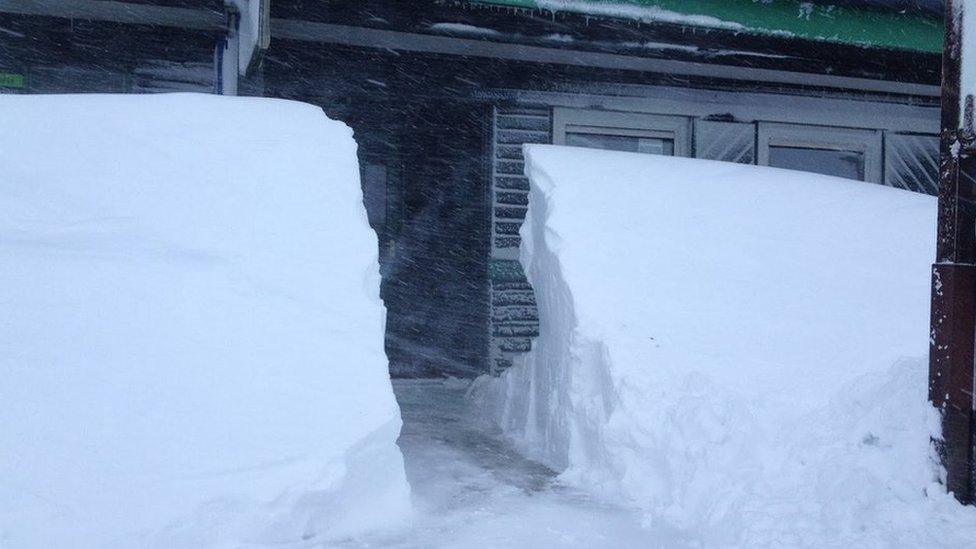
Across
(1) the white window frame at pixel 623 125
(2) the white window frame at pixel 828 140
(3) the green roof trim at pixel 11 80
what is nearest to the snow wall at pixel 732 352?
(1) the white window frame at pixel 623 125

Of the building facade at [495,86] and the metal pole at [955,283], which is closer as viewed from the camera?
the metal pole at [955,283]

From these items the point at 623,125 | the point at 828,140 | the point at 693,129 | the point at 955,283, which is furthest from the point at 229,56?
the point at 828,140

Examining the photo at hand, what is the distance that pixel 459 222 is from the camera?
29.8 feet

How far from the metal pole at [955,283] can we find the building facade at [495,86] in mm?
3741

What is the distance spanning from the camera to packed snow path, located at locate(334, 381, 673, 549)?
11.4ft

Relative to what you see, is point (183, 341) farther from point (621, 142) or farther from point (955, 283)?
point (621, 142)

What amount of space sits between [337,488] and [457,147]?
20.6 feet

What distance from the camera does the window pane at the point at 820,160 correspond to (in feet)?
29.0

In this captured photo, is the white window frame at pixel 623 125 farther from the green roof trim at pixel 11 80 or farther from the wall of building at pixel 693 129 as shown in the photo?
the green roof trim at pixel 11 80

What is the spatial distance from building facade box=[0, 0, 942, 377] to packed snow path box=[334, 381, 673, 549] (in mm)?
2680

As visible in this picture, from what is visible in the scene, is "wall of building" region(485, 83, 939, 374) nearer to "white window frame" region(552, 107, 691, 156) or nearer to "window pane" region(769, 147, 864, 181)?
"white window frame" region(552, 107, 691, 156)

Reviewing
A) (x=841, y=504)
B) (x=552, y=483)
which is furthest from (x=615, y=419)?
(x=841, y=504)

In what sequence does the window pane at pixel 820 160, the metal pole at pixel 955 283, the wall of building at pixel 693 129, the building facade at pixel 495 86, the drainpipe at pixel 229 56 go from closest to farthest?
1. the metal pole at pixel 955 283
2. the drainpipe at pixel 229 56
3. the building facade at pixel 495 86
4. the wall of building at pixel 693 129
5. the window pane at pixel 820 160

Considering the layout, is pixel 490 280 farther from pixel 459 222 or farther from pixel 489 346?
pixel 459 222
